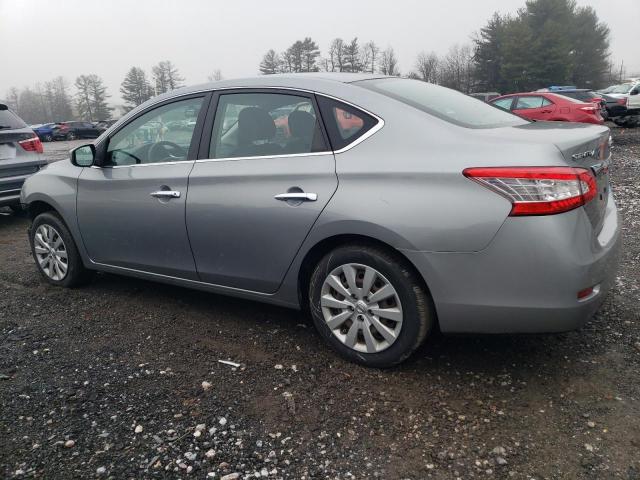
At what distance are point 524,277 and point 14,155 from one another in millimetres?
6912

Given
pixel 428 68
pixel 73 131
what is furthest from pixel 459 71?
pixel 73 131

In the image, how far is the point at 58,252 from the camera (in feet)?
14.8

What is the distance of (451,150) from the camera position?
267 cm

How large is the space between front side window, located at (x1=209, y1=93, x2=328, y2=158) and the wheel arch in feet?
1.72

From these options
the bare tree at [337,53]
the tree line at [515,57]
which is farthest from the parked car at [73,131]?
the bare tree at [337,53]

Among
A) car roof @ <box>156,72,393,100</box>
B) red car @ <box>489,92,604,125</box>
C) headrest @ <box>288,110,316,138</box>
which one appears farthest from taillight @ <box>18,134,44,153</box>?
red car @ <box>489,92,604,125</box>

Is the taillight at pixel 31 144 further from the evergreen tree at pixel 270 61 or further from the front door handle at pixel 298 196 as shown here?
the evergreen tree at pixel 270 61

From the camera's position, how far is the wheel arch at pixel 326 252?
2805 millimetres

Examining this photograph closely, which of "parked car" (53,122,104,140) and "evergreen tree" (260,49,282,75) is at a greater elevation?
"evergreen tree" (260,49,282,75)

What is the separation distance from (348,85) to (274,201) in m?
0.80

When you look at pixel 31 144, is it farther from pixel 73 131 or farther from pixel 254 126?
pixel 73 131

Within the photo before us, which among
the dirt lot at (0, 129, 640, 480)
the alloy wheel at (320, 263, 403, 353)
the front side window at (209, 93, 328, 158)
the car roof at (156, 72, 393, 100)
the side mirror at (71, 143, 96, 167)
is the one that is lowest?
the dirt lot at (0, 129, 640, 480)

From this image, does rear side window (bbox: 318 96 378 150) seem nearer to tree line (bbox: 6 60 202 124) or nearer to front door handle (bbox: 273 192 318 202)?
front door handle (bbox: 273 192 318 202)

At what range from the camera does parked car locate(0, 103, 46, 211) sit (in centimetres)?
698
